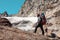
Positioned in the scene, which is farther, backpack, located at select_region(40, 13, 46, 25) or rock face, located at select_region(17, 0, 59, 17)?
rock face, located at select_region(17, 0, 59, 17)

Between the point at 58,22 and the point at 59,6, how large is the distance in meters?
8.71

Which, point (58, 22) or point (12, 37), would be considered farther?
point (58, 22)

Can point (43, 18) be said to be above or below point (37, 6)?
below

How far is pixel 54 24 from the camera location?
43562 mm

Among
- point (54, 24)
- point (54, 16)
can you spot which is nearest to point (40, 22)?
point (54, 24)

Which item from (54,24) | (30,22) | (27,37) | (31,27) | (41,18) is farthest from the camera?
(54,24)

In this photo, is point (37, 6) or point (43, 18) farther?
point (37, 6)

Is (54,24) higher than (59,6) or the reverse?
the reverse

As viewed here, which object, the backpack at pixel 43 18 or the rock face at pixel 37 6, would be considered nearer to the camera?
the backpack at pixel 43 18

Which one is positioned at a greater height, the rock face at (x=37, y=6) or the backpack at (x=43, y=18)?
the rock face at (x=37, y=6)

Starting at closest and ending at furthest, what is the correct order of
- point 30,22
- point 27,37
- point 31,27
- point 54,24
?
point 27,37 → point 31,27 → point 30,22 → point 54,24

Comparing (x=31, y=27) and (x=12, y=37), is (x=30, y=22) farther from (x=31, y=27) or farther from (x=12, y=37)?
(x=12, y=37)

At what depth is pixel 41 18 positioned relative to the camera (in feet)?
73.2

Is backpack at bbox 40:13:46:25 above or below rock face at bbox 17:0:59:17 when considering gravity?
below
